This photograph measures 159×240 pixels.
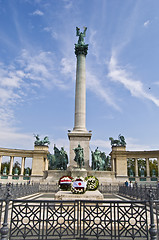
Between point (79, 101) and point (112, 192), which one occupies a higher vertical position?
point (79, 101)

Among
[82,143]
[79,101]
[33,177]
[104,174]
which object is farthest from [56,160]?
[33,177]

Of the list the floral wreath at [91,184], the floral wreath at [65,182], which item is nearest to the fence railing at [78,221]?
the floral wreath at [65,182]

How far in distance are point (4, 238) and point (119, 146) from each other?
217ft

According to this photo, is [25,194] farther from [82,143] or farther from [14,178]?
[14,178]

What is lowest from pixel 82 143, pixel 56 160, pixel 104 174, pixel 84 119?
pixel 104 174

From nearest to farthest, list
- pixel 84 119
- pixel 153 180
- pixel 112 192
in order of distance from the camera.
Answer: pixel 112 192
pixel 84 119
pixel 153 180

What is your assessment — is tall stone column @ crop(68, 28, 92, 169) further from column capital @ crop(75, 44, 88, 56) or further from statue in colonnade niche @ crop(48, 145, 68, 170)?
statue in colonnade niche @ crop(48, 145, 68, 170)

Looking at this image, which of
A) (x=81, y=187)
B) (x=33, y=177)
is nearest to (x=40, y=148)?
(x=33, y=177)

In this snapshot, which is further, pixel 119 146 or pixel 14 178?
pixel 119 146

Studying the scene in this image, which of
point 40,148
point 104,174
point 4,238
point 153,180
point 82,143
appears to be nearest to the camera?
point 4,238

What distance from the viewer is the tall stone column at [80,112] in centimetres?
3170

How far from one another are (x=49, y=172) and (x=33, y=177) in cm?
3922

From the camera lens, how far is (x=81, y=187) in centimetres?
1105

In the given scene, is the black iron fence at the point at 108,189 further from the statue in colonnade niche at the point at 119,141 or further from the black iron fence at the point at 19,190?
the statue in colonnade niche at the point at 119,141
